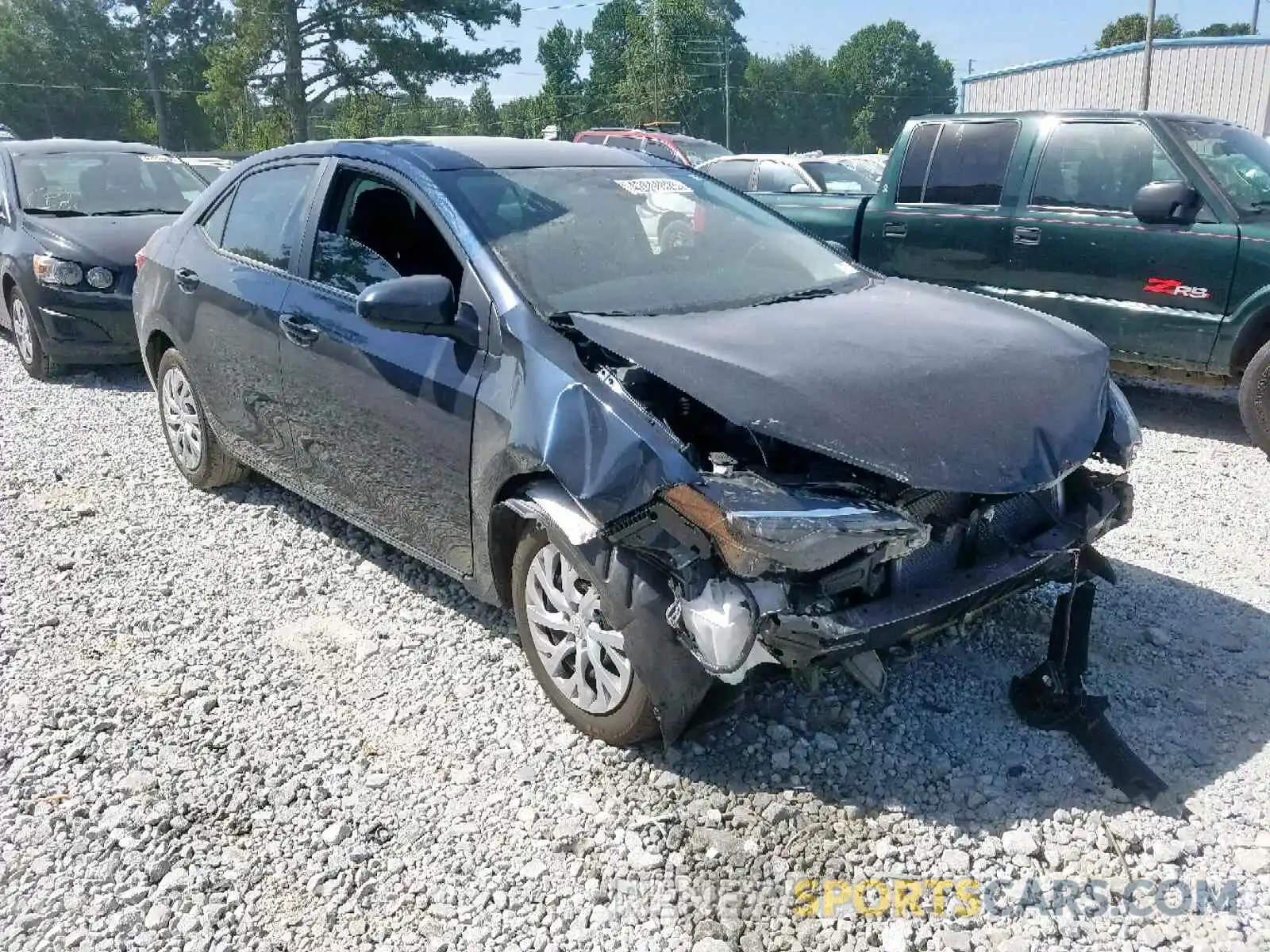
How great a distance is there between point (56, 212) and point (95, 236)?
72cm

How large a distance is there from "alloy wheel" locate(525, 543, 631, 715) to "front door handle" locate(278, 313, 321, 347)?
4.69ft

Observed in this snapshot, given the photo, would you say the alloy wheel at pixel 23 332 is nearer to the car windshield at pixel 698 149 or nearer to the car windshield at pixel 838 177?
the car windshield at pixel 838 177

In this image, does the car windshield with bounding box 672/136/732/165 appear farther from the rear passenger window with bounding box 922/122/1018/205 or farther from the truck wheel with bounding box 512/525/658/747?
the truck wheel with bounding box 512/525/658/747

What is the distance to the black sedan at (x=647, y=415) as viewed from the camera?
2729mm

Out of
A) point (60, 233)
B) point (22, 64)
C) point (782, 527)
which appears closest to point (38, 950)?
point (782, 527)

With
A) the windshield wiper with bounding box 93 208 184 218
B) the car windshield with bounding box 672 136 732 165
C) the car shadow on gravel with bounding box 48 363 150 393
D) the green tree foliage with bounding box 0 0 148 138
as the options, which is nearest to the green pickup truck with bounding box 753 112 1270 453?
the car shadow on gravel with bounding box 48 363 150 393

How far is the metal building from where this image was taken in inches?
1318

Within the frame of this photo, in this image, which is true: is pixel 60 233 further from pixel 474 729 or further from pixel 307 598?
pixel 474 729

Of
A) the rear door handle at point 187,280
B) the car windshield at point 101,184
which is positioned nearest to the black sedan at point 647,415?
the rear door handle at point 187,280

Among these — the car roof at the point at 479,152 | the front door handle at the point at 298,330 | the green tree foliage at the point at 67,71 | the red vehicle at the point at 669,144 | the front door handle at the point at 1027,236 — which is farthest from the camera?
the green tree foliage at the point at 67,71

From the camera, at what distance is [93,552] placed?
4.79 m

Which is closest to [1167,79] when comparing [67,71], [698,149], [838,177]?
[698,149]

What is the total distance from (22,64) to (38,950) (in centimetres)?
6783

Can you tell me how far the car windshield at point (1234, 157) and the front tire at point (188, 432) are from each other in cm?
566
